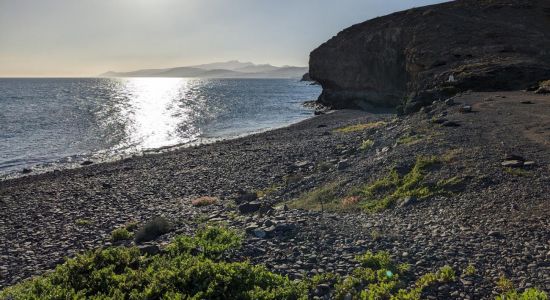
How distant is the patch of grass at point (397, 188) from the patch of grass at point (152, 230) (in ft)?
24.1

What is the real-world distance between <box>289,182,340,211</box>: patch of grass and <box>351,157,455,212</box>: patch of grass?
96 centimetres

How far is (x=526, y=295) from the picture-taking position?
26.7 ft

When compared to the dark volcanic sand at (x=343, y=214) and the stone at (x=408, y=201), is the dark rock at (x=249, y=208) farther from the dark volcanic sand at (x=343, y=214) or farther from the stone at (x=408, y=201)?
the stone at (x=408, y=201)

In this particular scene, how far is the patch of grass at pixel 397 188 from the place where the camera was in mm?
15469

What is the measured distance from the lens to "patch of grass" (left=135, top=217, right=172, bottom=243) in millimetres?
15398

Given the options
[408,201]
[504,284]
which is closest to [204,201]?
[408,201]

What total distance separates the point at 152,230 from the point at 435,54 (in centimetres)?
4534

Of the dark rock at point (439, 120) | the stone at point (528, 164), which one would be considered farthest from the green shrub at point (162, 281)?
the dark rock at point (439, 120)

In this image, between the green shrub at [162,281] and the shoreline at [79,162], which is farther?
the shoreline at [79,162]

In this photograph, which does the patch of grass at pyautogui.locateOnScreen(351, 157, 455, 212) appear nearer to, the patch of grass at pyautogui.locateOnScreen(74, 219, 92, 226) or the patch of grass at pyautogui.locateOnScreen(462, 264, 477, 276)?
the patch of grass at pyautogui.locateOnScreen(462, 264, 477, 276)

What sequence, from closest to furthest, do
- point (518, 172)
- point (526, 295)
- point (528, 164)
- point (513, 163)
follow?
point (526, 295), point (518, 172), point (528, 164), point (513, 163)

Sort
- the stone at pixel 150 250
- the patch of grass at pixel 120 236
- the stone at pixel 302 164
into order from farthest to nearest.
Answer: the stone at pixel 302 164
the patch of grass at pixel 120 236
the stone at pixel 150 250

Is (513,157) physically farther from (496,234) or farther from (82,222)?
(82,222)

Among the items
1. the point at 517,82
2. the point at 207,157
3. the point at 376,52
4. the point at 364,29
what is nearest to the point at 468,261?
the point at 207,157
